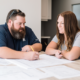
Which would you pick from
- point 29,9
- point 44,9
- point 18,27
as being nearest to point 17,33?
point 18,27

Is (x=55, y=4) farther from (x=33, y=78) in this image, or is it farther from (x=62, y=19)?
(x=33, y=78)

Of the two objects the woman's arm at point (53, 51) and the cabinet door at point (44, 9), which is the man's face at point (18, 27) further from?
the cabinet door at point (44, 9)

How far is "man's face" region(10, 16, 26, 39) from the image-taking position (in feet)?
4.82

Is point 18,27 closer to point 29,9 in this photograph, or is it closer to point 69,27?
point 69,27

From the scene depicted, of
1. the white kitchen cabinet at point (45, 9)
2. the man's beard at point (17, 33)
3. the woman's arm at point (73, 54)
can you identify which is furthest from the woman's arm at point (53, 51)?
the white kitchen cabinet at point (45, 9)

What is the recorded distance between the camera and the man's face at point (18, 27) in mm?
1468

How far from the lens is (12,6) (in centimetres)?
235

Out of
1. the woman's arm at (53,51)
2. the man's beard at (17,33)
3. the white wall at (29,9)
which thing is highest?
the white wall at (29,9)

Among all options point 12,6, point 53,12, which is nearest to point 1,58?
point 12,6

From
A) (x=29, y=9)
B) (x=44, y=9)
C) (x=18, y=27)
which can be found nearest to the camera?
(x=18, y=27)

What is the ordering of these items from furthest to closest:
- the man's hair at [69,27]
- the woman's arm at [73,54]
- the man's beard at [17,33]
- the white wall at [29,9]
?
the white wall at [29,9] < the man's beard at [17,33] < the man's hair at [69,27] < the woman's arm at [73,54]

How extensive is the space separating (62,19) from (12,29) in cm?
59

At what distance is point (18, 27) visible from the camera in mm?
1512

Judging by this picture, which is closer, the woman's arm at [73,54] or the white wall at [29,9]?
the woman's arm at [73,54]
